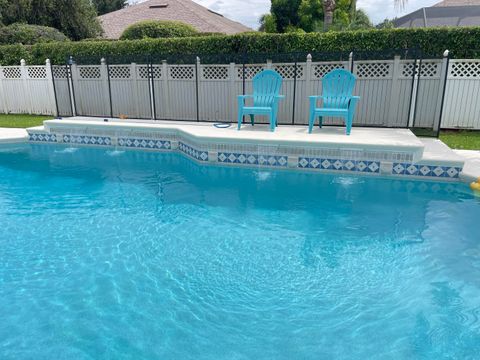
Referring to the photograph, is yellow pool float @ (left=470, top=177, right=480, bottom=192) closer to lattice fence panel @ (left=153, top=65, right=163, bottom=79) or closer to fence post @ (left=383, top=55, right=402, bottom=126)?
fence post @ (left=383, top=55, right=402, bottom=126)

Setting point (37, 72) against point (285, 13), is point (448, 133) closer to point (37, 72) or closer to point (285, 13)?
point (37, 72)

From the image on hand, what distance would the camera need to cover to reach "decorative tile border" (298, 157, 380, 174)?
526 cm

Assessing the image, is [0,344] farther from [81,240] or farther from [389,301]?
[389,301]

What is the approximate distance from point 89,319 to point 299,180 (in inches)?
139

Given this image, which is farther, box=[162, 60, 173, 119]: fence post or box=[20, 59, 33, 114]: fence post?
box=[20, 59, 33, 114]: fence post

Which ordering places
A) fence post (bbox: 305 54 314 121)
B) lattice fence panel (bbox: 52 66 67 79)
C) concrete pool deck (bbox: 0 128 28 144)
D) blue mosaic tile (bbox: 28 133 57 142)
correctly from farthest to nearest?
lattice fence panel (bbox: 52 66 67 79) → fence post (bbox: 305 54 314 121) → blue mosaic tile (bbox: 28 133 57 142) → concrete pool deck (bbox: 0 128 28 144)

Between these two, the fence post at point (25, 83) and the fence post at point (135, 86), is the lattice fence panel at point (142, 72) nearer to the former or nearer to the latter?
the fence post at point (135, 86)

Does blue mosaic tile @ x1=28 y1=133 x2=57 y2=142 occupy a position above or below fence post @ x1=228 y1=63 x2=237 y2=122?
below

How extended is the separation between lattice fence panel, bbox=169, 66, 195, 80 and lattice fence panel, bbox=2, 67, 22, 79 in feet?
17.6

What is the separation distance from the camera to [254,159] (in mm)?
5805

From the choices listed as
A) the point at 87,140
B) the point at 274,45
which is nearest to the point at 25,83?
the point at 87,140

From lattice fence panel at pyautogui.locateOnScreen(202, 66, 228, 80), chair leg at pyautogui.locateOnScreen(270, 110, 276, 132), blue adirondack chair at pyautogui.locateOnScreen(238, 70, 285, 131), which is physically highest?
lattice fence panel at pyautogui.locateOnScreen(202, 66, 228, 80)

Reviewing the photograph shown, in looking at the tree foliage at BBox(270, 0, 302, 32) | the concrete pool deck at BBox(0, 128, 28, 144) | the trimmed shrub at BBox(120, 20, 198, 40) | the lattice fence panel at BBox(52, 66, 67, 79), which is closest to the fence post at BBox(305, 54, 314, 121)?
the concrete pool deck at BBox(0, 128, 28, 144)

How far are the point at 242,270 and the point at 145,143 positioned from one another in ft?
16.1
